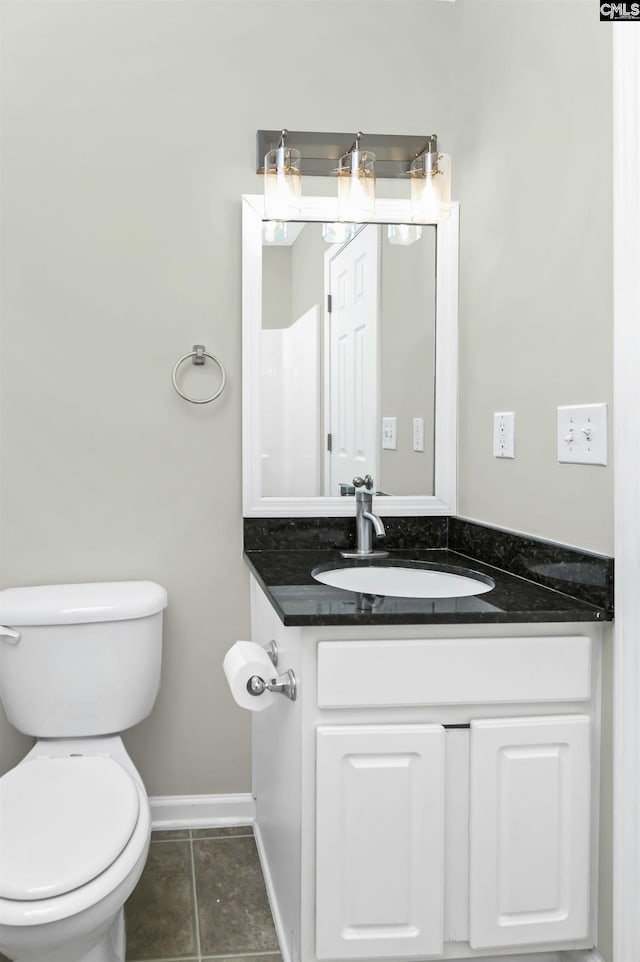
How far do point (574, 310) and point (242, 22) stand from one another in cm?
133

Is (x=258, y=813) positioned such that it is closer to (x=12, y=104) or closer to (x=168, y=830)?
(x=168, y=830)

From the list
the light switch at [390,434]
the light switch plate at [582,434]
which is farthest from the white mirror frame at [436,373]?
the light switch plate at [582,434]

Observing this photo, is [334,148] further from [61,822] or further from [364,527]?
[61,822]

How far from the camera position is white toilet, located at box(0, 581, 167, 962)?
1.38m

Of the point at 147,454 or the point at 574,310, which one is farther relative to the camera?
the point at 147,454

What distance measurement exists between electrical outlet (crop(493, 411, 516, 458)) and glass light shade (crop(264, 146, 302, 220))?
778mm

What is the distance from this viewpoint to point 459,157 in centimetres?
229

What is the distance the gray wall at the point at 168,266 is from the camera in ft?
7.13

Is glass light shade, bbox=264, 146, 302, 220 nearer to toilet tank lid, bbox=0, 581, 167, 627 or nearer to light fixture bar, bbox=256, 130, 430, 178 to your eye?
light fixture bar, bbox=256, 130, 430, 178

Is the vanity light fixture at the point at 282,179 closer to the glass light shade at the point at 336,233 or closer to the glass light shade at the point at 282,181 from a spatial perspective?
the glass light shade at the point at 282,181

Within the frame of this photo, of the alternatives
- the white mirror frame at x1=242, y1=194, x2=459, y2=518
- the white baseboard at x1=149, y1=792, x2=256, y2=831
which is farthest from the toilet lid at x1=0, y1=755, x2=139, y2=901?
the white mirror frame at x1=242, y1=194, x2=459, y2=518

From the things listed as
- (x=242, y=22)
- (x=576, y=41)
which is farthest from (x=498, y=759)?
(x=242, y=22)

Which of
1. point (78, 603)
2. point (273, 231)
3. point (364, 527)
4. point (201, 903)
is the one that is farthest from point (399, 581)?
point (273, 231)

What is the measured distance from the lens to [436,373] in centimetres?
232
